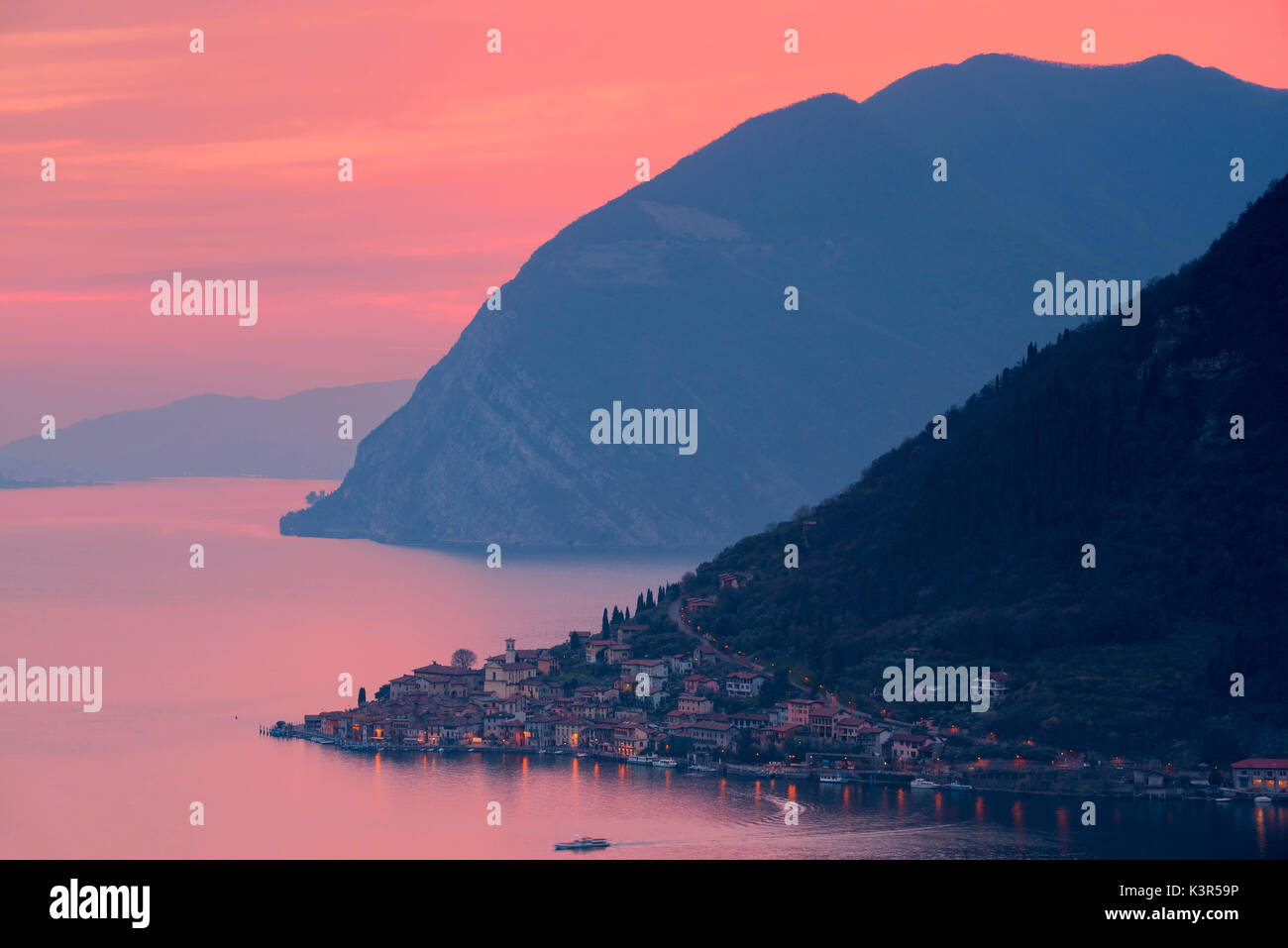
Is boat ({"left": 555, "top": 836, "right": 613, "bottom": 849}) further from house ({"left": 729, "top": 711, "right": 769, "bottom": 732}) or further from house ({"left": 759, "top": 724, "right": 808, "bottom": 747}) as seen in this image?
house ({"left": 729, "top": 711, "right": 769, "bottom": 732})

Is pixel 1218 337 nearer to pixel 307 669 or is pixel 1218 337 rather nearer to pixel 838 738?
pixel 838 738

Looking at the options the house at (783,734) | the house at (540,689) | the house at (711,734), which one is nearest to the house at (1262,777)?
the house at (783,734)

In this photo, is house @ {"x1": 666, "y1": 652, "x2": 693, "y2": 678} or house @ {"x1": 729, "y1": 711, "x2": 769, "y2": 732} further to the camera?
house @ {"x1": 666, "y1": 652, "x2": 693, "y2": 678}

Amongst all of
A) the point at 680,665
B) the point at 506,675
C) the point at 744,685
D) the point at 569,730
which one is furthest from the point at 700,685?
the point at 506,675

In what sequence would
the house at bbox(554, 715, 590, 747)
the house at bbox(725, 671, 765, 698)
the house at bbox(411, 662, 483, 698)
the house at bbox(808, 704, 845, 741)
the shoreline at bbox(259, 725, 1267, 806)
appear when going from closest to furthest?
the shoreline at bbox(259, 725, 1267, 806)
the house at bbox(808, 704, 845, 741)
the house at bbox(554, 715, 590, 747)
the house at bbox(725, 671, 765, 698)
the house at bbox(411, 662, 483, 698)

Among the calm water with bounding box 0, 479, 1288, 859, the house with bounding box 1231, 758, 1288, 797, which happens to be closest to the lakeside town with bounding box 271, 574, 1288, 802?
the house with bounding box 1231, 758, 1288, 797

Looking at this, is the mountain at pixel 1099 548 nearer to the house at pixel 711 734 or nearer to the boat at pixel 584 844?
the house at pixel 711 734

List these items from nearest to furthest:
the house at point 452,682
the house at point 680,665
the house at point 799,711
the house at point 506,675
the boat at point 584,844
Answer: the boat at point 584,844 < the house at point 799,711 < the house at point 680,665 < the house at point 506,675 < the house at point 452,682
